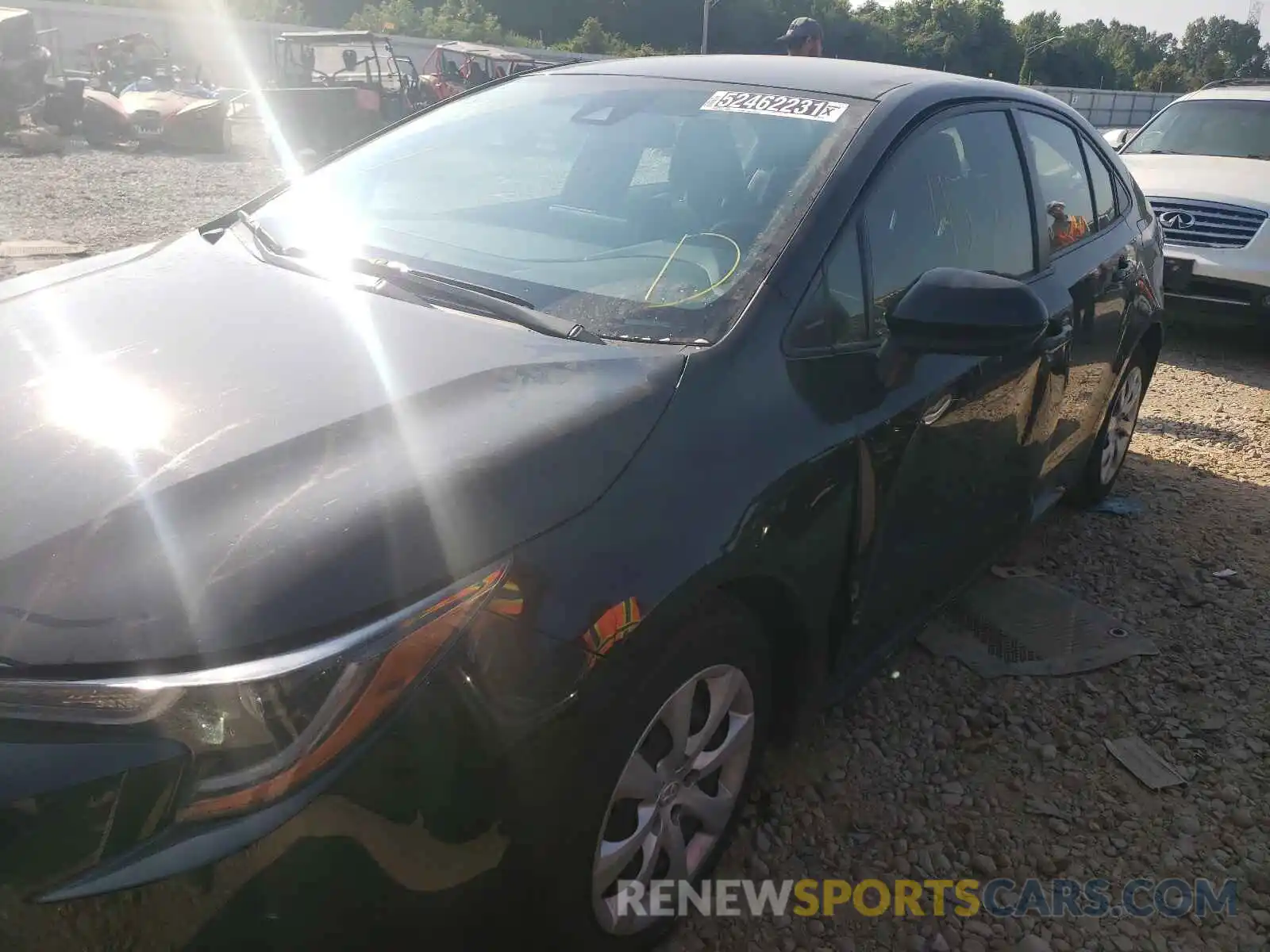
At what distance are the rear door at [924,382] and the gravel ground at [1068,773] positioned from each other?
404 millimetres

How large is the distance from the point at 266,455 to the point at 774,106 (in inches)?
64.8

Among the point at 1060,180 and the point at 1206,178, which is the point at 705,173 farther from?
the point at 1206,178

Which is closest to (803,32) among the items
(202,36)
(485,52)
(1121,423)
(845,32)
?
(1121,423)

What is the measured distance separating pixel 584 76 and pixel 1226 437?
4.29 meters

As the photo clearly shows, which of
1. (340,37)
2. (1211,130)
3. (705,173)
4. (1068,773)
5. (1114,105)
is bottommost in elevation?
(1114,105)

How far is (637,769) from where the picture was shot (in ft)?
5.74

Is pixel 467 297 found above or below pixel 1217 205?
above

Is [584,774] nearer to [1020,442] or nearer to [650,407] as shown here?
[650,407]

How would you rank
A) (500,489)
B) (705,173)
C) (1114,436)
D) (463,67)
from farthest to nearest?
(463,67) → (1114,436) → (705,173) → (500,489)

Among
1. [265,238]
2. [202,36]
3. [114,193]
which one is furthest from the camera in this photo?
[202,36]

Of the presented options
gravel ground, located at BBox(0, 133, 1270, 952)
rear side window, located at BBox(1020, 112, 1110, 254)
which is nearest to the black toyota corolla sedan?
rear side window, located at BBox(1020, 112, 1110, 254)

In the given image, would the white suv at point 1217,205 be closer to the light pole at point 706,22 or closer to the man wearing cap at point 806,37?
the man wearing cap at point 806,37

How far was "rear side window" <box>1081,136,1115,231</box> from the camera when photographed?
368cm

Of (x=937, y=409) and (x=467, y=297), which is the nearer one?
(x=467, y=297)
